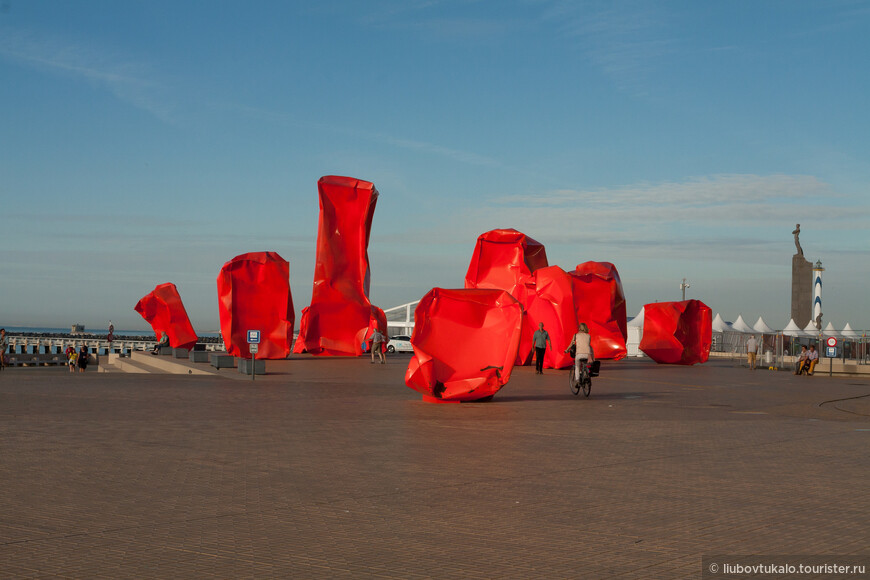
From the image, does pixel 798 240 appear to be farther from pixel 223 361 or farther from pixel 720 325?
pixel 223 361

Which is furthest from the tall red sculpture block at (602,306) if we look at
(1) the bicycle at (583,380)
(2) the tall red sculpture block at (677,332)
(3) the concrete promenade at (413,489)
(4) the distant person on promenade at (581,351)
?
(3) the concrete promenade at (413,489)

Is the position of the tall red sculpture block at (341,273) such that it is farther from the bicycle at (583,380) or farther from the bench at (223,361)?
the bicycle at (583,380)

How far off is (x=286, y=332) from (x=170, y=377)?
38.3ft

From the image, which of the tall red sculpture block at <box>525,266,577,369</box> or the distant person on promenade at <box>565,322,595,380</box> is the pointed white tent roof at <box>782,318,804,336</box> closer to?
the tall red sculpture block at <box>525,266,577,369</box>

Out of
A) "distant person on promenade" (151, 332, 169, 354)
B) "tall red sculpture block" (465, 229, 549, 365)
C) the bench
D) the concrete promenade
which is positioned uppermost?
"tall red sculpture block" (465, 229, 549, 365)

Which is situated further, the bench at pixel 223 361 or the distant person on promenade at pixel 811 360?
the distant person on promenade at pixel 811 360

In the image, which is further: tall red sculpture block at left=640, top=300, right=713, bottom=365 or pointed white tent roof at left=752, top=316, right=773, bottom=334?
pointed white tent roof at left=752, top=316, right=773, bottom=334

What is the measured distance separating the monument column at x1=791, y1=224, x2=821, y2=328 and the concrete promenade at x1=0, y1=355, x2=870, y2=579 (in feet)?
164

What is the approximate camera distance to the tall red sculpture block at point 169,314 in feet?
147

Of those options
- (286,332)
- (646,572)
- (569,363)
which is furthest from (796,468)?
(286,332)

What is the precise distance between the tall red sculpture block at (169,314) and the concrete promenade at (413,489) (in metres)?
27.9

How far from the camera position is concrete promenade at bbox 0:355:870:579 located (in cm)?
599

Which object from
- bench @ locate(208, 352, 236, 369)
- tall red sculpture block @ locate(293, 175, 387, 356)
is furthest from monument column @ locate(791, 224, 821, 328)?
bench @ locate(208, 352, 236, 369)

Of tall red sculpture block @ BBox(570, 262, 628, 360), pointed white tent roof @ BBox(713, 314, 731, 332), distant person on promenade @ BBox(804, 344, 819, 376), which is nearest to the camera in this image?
distant person on promenade @ BBox(804, 344, 819, 376)
